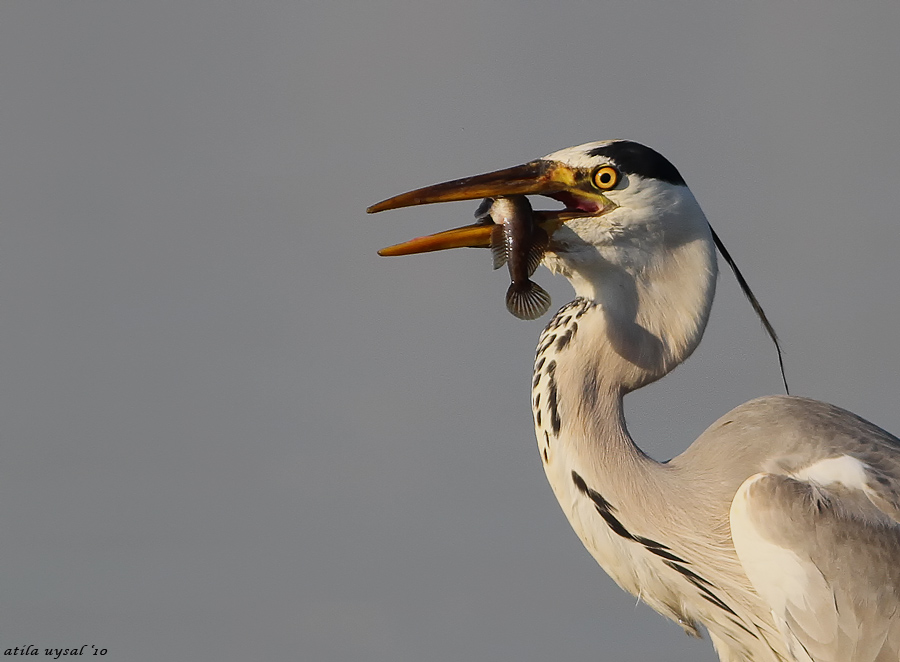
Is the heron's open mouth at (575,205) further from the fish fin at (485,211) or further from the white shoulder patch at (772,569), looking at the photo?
the white shoulder patch at (772,569)

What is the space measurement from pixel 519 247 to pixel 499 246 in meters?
0.09

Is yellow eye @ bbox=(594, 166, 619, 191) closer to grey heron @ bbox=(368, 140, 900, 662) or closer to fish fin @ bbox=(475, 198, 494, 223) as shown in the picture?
grey heron @ bbox=(368, 140, 900, 662)

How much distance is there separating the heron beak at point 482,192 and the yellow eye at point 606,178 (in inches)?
3.2

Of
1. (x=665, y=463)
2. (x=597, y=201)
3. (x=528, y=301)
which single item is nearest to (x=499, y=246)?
(x=528, y=301)

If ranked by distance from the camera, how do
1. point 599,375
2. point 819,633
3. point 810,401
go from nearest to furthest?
1. point 819,633
2. point 599,375
3. point 810,401

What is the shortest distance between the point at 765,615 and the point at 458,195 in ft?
5.56

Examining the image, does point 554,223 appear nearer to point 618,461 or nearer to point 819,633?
point 618,461

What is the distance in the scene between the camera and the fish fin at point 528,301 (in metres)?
4.39

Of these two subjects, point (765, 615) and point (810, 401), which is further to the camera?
point (810, 401)

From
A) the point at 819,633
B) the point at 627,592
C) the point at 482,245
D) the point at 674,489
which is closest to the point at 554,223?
the point at 482,245

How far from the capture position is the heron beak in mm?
4559

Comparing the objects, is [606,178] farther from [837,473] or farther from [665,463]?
[837,473]

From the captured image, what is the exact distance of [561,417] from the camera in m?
4.46

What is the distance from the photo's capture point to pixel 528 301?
4.41 meters
